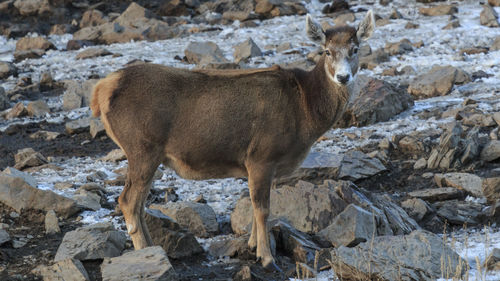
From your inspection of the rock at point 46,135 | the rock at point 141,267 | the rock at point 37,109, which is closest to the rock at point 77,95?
the rock at point 37,109

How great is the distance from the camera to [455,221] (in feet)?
29.7

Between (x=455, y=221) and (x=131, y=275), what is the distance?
15.2ft

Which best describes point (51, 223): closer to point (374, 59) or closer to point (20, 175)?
point (20, 175)

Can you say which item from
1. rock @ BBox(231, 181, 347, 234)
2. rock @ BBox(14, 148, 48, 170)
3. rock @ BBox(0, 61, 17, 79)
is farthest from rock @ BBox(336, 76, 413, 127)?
rock @ BBox(0, 61, 17, 79)

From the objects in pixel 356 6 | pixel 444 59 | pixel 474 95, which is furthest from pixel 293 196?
pixel 356 6

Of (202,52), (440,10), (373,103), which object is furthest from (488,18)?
(202,52)

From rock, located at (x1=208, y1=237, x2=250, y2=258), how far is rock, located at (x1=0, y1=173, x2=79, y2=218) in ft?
7.89

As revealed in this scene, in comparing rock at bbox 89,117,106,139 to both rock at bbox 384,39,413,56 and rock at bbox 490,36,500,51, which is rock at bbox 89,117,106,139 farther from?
rock at bbox 490,36,500,51

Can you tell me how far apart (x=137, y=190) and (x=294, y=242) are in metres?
1.99

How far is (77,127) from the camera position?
48.2 feet

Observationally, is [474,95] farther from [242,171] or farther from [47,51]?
[47,51]

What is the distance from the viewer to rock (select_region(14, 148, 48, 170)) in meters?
12.4

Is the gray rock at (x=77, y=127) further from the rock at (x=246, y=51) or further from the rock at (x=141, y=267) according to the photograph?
the rock at (x=141, y=267)

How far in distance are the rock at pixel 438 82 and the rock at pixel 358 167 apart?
458cm
